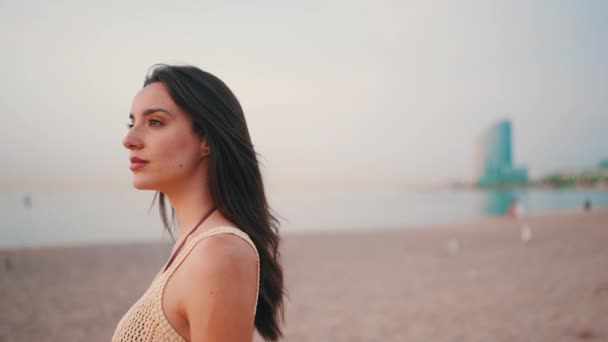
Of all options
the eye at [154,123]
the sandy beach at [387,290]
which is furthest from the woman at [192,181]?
the sandy beach at [387,290]

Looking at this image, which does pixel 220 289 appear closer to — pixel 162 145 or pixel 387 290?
pixel 162 145

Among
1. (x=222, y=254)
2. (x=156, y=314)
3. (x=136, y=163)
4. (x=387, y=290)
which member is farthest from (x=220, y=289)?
(x=387, y=290)

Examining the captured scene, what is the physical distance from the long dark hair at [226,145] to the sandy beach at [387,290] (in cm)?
172

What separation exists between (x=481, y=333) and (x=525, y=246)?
10.1 meters

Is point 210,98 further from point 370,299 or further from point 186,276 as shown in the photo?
→ point 370,299

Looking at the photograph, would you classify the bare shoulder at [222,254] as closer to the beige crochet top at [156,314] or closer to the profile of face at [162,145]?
the beige crochet top at [156,314]

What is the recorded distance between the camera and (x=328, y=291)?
31.8 feet

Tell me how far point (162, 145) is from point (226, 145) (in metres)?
0.18

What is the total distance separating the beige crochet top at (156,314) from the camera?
1190 millimetres

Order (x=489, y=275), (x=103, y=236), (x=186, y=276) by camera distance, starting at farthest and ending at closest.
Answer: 1. (x=103, y=236)
2. (x=489, y=275)
3. (x=186, y=276)

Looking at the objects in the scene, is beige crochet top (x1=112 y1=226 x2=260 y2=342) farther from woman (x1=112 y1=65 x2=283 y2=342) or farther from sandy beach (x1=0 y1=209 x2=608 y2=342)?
sandy beach (x1=0 y1=209 x2=608 y2=342)

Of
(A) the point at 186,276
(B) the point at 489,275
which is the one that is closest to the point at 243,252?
(A) the point at 186,276

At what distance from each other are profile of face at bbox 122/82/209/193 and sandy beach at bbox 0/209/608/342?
72.8 inches

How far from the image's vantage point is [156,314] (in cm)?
122
